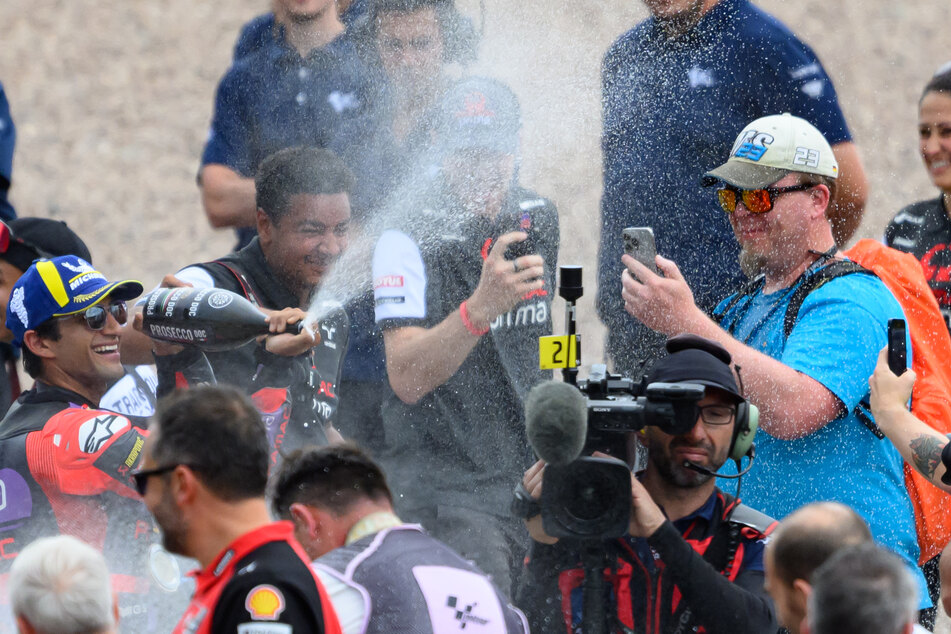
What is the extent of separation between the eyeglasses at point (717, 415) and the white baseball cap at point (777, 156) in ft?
2.46

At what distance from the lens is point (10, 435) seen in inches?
130

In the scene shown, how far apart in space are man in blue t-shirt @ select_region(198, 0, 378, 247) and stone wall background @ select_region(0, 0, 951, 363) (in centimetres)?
368

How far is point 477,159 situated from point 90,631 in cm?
195

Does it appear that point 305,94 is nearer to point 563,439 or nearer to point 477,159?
point 477,159

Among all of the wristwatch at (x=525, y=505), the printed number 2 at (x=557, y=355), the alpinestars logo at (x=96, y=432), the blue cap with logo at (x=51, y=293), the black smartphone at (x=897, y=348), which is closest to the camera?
the printed number 2 at (x=557, y=355)

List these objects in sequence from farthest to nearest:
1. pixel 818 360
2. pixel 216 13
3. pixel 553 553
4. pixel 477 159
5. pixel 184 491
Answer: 1. pixel 216 13
2. pixel 477 159
3. pixel 818 360
4. pixel 553 553
5. pixel 184 491

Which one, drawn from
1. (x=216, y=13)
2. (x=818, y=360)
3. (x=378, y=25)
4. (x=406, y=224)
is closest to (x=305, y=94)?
(x=378, y=25)

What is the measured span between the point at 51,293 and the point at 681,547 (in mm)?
1784

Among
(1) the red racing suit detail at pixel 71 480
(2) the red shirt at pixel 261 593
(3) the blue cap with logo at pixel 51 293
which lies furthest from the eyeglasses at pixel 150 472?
(3) the blue cap with logo at pixel 51 293

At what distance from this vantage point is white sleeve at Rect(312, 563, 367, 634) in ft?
8.30

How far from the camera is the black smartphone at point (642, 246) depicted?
10.8 feet

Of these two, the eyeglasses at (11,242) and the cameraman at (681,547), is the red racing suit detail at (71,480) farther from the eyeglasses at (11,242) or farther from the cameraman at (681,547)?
the cameraman at (681,547)

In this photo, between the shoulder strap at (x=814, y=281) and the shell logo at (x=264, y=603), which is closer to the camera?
the shell logo at (x=264, y=603)

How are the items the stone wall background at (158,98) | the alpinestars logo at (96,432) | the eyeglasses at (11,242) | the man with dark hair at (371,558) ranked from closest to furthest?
1. the man with dark hair at (371,558)
2. the alpinestars logo at (96,432)
3. the eyeglasses at (11,242)
4. the stone wall background at (158,98)
